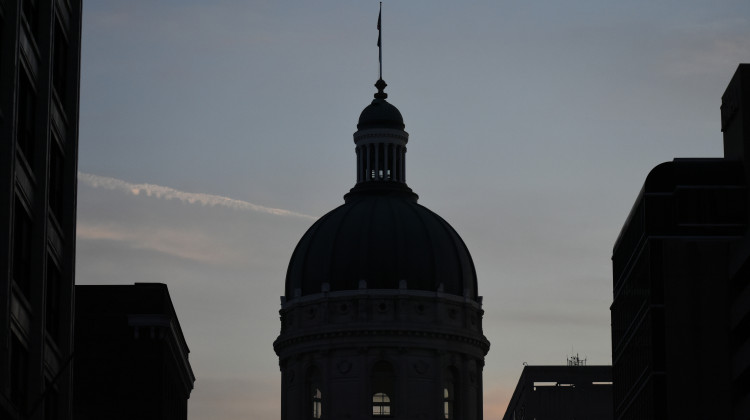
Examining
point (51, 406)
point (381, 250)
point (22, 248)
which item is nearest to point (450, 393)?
point (381, 250)

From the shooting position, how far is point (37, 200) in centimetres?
5575

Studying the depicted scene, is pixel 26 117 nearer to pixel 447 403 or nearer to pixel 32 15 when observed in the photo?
pixel 32 15

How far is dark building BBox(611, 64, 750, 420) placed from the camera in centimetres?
7796

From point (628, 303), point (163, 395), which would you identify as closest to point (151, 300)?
point (163, 395)

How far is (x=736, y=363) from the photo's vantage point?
77188 millimetres

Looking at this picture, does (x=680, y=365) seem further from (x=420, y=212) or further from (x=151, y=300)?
(x=420, y=212)

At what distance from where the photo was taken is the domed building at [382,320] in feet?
552

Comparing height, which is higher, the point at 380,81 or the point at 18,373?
the point at 380,81

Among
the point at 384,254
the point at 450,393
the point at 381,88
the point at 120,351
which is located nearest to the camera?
the point at 120,351

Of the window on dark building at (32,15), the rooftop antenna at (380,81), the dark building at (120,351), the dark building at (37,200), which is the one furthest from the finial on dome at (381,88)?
the window on dark building at (32,15)

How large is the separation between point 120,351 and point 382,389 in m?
86.0

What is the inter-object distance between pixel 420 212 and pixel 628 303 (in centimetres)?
8283

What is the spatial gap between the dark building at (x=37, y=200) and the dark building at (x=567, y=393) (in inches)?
4478

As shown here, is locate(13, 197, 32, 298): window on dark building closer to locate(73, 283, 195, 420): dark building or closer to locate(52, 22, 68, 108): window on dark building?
locate(52, 22, 68, 108): window on dark building
